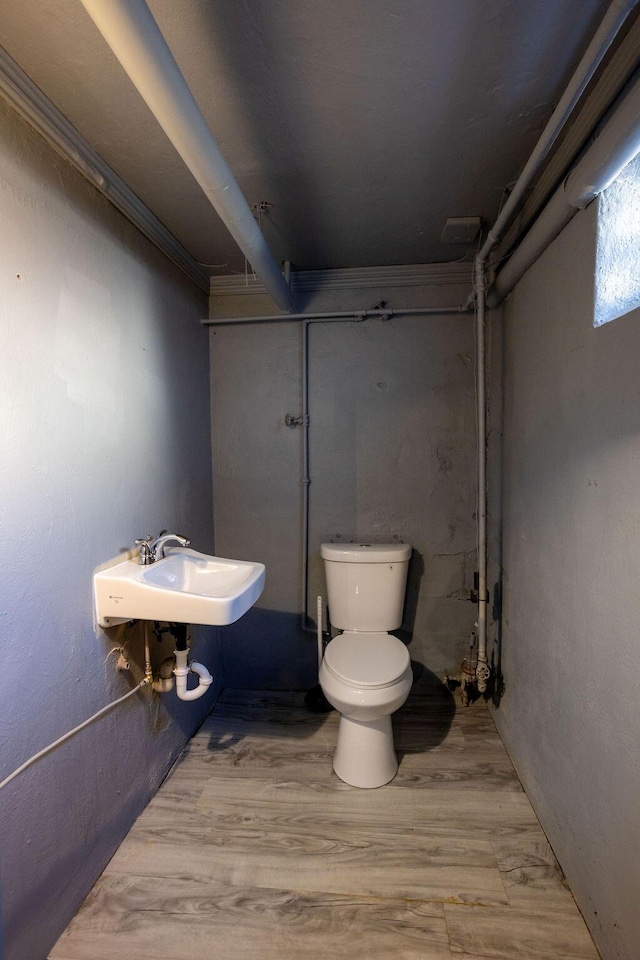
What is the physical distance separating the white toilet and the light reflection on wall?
3.84ft

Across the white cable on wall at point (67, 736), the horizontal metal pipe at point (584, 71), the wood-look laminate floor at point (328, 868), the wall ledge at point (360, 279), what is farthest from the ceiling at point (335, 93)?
the wood-look laminate floor at point (328, 868)

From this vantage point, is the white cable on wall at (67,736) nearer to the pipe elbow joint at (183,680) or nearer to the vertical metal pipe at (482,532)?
the pipe elbow joint at (183,680)

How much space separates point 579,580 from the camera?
1.10 metres

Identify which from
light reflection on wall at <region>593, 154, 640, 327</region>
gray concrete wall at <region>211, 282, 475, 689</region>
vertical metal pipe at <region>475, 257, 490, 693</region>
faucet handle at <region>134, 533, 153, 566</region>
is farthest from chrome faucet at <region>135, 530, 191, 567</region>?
light reflection on wall at <region>593, 154, 640, 327</region>

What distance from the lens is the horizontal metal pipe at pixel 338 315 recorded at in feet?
6.03

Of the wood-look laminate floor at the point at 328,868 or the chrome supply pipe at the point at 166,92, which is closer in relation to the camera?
the chrome supply pipe at the point at 166,92

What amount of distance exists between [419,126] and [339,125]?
0.72ft

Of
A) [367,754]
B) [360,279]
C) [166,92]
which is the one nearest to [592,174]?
[166,92]

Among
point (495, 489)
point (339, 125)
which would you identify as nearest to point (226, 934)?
point (495, 489)

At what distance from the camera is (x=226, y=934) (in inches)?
40.3

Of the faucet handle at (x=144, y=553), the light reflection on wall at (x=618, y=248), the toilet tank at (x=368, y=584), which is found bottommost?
the toilet tank at (x=368, y=584)

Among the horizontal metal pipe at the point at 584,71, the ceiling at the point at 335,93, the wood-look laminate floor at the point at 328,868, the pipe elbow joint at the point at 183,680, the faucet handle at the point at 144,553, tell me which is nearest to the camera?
the horizontal metal pipe at the point at 584,71

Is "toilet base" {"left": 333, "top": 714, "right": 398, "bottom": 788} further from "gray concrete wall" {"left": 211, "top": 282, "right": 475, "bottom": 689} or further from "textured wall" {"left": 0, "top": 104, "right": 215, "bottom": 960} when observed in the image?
"textured wall" {"left": 0, "top": 104, "right": 215, "bottom": 960}

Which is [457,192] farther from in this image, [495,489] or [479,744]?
[479,744]
